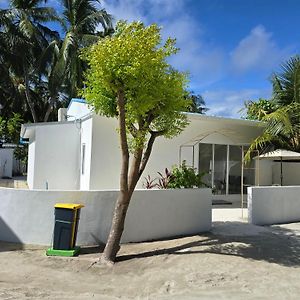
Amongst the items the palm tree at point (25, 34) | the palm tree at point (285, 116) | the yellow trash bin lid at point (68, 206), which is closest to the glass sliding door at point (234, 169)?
the palm tree at point (285, 116)

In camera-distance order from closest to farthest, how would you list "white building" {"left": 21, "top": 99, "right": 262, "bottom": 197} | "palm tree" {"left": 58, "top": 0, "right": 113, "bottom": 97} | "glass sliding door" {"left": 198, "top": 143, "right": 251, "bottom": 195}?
"white building" {"left": 21, "top": 99, "right": 262, "bottom": 197}, "glass sliding door" {"left": 198, "top": 143, "right": 251, "bottom": 195}, "palm tree" {"left": 58, "top": 0, "right": 113, "bottom": 97}

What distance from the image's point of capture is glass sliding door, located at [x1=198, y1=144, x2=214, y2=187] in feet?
49.3

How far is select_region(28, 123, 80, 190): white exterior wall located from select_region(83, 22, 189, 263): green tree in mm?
7575

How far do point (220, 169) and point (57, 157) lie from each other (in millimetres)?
6556

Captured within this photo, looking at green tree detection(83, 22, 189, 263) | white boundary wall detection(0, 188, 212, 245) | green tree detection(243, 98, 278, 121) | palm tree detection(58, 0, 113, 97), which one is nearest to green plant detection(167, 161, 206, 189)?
white boundary wall detection(0, 188, 212, 245)

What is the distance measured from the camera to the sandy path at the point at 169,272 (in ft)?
18.6

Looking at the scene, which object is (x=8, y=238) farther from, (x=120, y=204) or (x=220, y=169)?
(x=220, y=169)

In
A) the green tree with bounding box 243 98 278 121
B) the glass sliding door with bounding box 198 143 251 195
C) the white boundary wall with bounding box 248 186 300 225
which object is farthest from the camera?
the green tree with bounding box 243 98 278 121

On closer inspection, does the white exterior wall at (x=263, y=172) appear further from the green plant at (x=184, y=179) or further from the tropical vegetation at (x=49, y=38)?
the tropical vegetation at (x=49, y=38)

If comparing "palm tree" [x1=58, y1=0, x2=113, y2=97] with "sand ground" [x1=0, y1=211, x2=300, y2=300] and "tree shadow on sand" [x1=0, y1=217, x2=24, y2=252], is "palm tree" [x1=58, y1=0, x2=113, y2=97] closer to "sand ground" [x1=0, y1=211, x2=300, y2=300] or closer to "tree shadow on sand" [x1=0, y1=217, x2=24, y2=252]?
"tree shadow on sand" [x1=0, y1=217, x2=24, y2=252]

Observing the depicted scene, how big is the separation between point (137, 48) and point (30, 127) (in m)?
11.0

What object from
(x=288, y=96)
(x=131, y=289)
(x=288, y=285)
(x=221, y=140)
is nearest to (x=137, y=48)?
(x=131, y=289)

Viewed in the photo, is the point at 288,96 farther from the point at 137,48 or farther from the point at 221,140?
the point at 137,48

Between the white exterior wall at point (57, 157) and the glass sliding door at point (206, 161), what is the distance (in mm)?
4857
